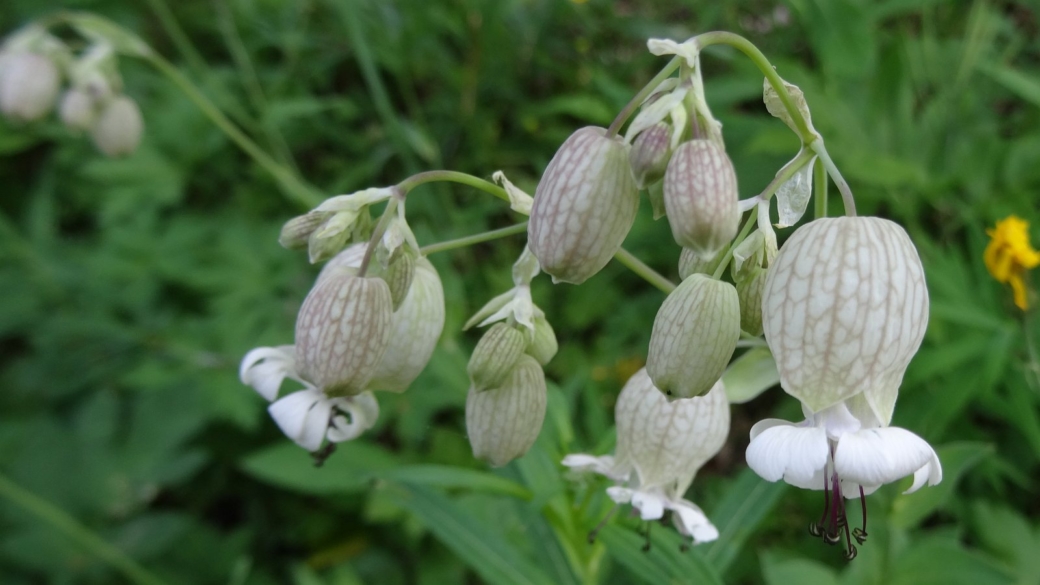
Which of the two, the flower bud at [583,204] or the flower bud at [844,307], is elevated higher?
the flower bud at [583,204]

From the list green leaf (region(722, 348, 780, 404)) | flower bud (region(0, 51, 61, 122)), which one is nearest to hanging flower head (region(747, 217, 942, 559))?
green leaf (region(722, 348, 780, 404))

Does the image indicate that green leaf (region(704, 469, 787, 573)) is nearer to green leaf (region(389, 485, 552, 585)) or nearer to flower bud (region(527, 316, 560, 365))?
green leaf (region(389, 485, 552, 585))

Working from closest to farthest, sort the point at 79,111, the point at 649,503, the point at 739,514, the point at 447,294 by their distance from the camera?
the point at 649,503, the point at 739,514, the point at 447,294, the point at 79,111

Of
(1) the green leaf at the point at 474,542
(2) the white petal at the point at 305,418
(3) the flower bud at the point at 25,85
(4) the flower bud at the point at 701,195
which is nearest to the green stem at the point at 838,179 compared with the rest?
(4) the flower bud at the point at 701,195

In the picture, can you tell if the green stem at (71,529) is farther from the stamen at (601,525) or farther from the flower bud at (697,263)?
the flower bud at (697,263)

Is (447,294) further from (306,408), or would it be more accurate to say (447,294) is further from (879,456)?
(879,456)

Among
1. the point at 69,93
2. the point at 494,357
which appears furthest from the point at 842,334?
the point at 69,93
